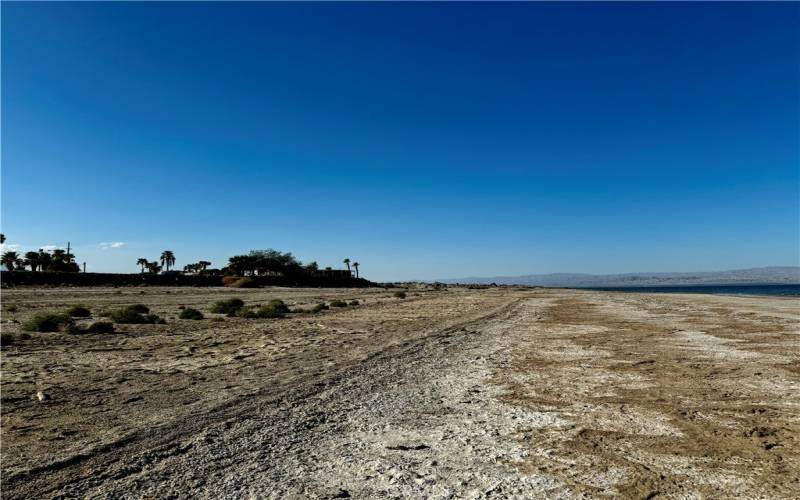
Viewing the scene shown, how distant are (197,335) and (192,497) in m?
12.7

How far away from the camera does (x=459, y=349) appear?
41.4ft

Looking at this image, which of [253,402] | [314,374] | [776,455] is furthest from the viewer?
[314,374]

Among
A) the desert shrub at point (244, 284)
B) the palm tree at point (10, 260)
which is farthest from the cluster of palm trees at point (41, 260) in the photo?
the desert shrub at point (244, 284)

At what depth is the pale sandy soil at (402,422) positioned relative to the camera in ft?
13.5

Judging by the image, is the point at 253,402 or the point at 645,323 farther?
the point at 645,323

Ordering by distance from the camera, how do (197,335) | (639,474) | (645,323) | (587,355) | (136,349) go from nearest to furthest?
(639,474), (587,355), (136,349), (197,335), (645,323)

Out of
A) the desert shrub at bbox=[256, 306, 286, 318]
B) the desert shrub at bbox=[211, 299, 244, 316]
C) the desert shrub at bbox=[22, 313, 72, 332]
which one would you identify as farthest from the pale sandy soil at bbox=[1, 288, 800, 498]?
the desert shrub at bbox=[211, 299, 244, 316]

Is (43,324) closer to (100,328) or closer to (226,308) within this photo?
(100,328)

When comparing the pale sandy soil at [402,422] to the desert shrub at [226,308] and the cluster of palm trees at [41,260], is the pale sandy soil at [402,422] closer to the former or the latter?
the desert shrub at [226,308]

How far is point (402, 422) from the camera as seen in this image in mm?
5969

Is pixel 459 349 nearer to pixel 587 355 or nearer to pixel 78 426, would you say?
pixel 587 355

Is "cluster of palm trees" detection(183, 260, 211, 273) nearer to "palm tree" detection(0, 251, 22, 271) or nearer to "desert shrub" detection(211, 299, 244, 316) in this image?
"palm tree" detection(0, 251, 22, 271)

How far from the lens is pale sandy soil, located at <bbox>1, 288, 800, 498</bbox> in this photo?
13.5 ft

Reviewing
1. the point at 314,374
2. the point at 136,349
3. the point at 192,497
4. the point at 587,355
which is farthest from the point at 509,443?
the point at 136,349
